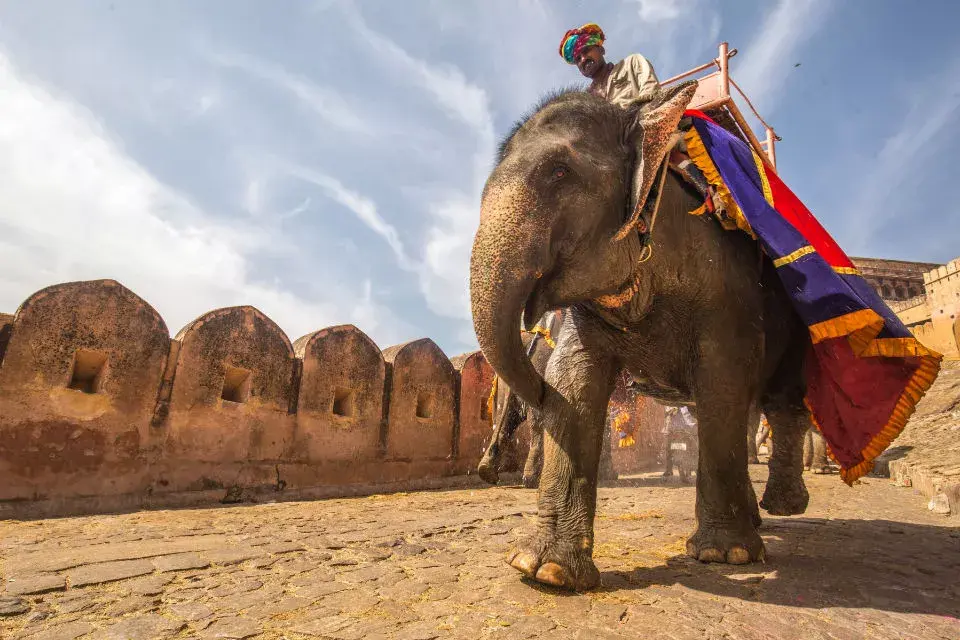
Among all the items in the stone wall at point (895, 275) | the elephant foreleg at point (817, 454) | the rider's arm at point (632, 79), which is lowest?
the elephant foreleg at point (817, 454)

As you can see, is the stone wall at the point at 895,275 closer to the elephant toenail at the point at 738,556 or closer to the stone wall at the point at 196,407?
the stone wall at the point at 196,407

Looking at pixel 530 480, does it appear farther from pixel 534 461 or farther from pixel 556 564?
pixel 556 564

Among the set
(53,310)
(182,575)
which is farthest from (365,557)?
(53,310)

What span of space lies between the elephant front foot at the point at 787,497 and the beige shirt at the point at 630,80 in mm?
2741

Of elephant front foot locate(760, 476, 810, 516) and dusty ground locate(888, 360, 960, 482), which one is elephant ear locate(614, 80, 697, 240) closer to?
elephant front foot locate(760, 476, 810, 516)

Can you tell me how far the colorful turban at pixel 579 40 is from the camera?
11.9 feet

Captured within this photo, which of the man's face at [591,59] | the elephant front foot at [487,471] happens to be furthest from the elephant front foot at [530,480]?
the man's face at [591,59]

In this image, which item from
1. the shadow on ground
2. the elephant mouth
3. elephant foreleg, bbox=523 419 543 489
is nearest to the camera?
the shadow on ground

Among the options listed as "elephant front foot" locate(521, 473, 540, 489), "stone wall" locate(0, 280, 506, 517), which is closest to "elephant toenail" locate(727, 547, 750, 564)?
"elephant front foot" locate(521, 473, 540, 489)

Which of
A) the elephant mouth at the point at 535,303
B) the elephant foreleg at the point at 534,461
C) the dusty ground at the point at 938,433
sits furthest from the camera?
the elephant foreleg at the point at 534,461

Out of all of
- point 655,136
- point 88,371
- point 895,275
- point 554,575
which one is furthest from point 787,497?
point 895,275

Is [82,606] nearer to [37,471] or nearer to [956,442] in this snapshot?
[37,471]

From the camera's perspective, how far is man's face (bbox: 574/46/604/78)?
3.64 meters

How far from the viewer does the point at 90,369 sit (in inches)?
257
